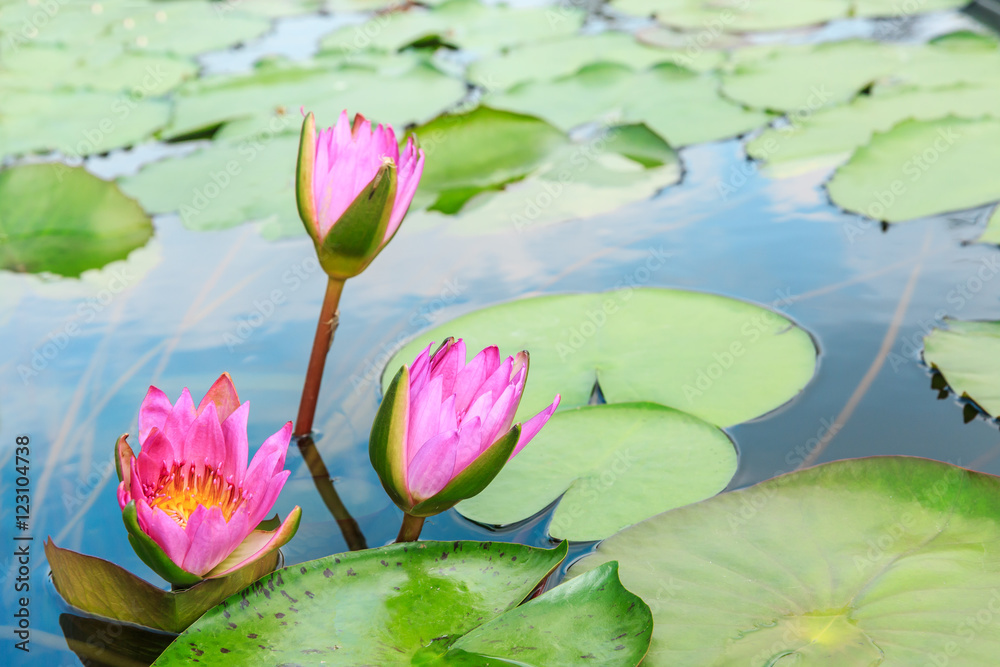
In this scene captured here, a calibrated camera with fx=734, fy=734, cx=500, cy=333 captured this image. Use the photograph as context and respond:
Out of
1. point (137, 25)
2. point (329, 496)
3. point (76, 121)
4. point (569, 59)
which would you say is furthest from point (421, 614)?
point (137, 25)

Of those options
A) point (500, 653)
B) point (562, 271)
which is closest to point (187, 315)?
point (562, 271)

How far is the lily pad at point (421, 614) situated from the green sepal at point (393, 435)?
0.41 ft

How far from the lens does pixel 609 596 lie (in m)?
0.96

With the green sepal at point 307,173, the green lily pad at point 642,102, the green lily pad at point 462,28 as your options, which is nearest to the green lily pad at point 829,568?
the green sepal at point 307,173

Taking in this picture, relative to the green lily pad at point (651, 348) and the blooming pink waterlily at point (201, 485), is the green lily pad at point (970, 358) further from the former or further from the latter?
the blooming pink waterlily at point (201, 485)

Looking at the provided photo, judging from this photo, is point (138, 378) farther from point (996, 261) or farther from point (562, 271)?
point (996, 261)

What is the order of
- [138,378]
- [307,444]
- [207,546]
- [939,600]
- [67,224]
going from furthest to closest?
[67,224] < [138,378] < [307,444] < [939,600] < [207,546]

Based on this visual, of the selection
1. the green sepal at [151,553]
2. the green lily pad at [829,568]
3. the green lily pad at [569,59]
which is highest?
the green lily pad at [569,59]

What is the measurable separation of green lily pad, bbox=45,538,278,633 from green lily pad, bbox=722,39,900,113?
2.61 metres

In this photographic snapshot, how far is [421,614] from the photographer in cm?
100

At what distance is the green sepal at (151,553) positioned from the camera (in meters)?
0.87

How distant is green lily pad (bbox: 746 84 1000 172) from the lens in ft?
8.24

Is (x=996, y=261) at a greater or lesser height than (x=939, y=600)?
greater

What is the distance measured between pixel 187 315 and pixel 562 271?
105 cm
